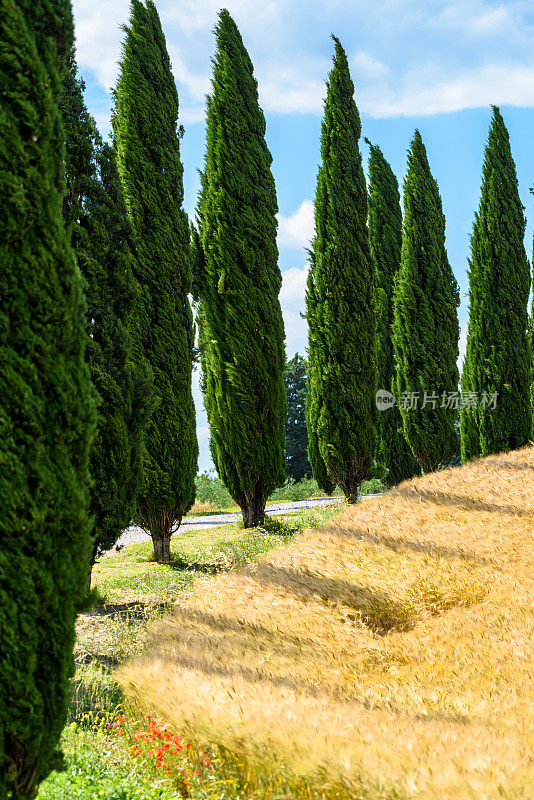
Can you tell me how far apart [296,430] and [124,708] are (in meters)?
31.3

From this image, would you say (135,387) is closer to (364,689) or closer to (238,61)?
(364,689)

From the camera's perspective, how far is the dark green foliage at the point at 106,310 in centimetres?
718

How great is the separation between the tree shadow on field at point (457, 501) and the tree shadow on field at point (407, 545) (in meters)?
1.67

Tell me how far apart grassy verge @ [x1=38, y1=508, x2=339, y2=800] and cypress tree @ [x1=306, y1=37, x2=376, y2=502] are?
15.2ft

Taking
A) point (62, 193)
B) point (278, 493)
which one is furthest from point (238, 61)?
point (278, 493)

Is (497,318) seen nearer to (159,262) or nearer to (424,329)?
(424,329)

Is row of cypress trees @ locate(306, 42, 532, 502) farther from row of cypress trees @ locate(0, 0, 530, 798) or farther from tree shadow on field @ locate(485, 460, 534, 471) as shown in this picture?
A: tree shadow on field @ locate(485, 460, 534, 471)

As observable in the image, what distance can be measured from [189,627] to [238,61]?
42.6 feet

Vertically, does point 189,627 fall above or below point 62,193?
below

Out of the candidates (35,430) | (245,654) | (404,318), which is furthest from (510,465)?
(35,430)

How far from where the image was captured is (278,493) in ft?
88.5

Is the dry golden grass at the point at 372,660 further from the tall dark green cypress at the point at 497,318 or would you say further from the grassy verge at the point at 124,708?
the tall dark green cypress at the point at 497,318

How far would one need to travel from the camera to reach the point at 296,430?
3609 centimetres

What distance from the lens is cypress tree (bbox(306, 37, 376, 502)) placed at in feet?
48.1
